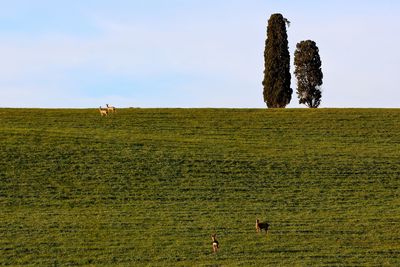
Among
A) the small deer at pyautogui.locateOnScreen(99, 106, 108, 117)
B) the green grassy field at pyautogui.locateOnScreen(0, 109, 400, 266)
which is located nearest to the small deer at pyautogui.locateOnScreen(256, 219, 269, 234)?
the green grassy field at pyautogui.locateOnScreen(0, 109, 400, 266)

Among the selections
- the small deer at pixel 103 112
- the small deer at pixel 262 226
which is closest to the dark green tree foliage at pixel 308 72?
the small deer at pixel 103 112

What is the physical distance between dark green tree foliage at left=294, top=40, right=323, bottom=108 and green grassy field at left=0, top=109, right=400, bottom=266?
1396cm

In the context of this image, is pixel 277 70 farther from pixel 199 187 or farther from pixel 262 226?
pixel 262 226

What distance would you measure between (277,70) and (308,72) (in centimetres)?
621

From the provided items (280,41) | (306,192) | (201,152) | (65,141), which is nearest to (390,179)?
(306,192)

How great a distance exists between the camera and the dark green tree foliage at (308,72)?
84.2m

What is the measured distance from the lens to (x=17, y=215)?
43.7 metres

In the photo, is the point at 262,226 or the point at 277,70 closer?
the point at 262,226

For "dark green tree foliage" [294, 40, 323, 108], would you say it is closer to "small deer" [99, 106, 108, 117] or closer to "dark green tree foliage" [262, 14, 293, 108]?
"dark green tree foliage" [262, 14, 293, 108]

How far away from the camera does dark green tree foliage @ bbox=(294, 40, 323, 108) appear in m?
84.2

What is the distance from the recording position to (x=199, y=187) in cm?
4900

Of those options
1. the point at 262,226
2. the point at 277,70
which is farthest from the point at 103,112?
the point at 262,226

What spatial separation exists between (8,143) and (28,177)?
290 inches

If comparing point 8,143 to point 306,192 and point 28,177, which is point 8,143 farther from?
point 306,192
